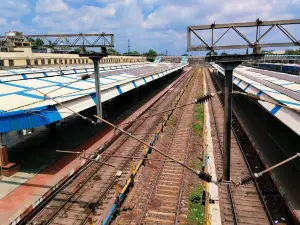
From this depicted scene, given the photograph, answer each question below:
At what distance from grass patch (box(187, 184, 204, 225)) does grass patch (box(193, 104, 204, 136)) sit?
9.63 m

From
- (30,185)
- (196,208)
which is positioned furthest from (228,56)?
(30,185)

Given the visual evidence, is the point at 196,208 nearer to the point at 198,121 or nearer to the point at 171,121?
the point at 171,121

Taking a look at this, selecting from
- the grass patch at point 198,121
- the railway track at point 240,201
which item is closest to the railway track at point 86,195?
the railway track at point 240,201

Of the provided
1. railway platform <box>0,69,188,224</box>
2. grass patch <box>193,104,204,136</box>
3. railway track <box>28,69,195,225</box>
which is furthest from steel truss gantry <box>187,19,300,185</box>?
grass patch <box>193,104,204,136</box>

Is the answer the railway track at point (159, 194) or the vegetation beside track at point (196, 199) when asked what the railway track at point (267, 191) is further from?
the railway track at point (159, 194)

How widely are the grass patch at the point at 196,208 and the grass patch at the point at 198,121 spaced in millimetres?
9631

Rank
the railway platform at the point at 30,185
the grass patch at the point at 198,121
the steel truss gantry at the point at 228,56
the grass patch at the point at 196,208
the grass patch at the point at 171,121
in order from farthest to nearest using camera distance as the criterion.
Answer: the grass patch at the point at 171,121 < the grass patch at the point at 198,121 < the railway platform at the point at 30,185 < the grass patch at the point at 196,208 < the steel truss gantry at the point at 228,56

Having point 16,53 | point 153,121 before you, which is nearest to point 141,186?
point 153,121

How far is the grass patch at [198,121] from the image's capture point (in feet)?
72.6

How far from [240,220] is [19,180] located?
10372 mm

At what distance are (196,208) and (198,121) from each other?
14709mm

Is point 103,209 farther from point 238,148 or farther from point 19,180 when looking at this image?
point 238,148

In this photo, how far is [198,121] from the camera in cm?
2528

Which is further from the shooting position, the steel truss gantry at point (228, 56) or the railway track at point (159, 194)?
the railway track at point (159, 194)
